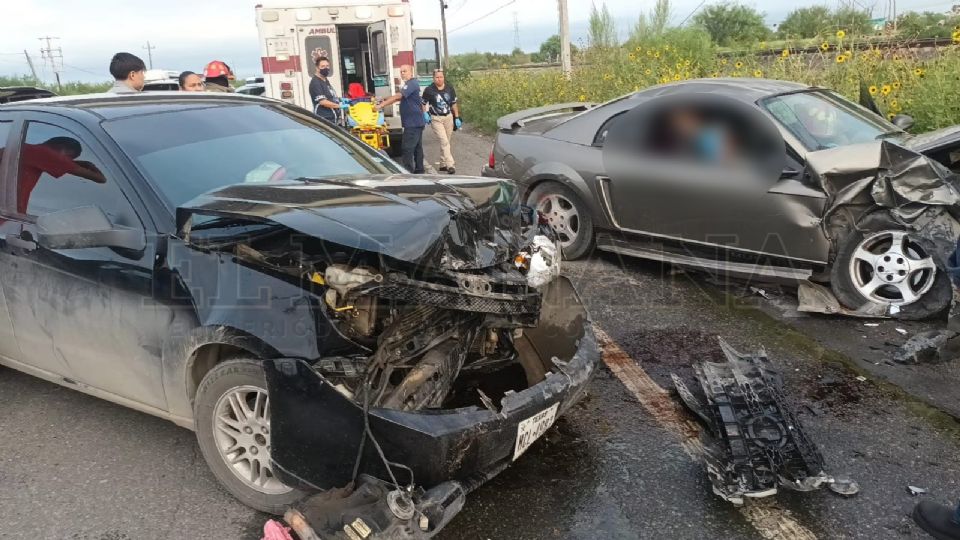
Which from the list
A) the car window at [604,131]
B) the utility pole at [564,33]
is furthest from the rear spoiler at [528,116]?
the utility pole at [564,33]

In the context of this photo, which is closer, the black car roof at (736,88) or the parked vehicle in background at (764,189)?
the parked vehicle in background at (764,189)

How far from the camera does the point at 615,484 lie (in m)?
2.93

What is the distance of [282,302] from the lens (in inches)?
101

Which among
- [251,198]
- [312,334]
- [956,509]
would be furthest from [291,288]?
[956,509]

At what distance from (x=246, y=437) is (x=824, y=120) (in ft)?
15.0

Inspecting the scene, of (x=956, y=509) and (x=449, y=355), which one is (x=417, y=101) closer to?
(x=449, y=355)

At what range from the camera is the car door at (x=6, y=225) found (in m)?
3.41

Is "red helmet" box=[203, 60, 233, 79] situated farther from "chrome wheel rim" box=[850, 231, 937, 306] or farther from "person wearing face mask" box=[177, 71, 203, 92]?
"chrome wheel rim" box=[850, 231, 937, 306]

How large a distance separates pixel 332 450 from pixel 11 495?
66.5 inches

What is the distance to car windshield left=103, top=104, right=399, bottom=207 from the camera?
309 centimetres

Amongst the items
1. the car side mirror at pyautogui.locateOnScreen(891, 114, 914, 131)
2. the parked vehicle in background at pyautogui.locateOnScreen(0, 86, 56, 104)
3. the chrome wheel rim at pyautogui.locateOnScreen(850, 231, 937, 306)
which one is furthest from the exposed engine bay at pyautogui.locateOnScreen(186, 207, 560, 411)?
the parked vehicle in background at pyautogui.locateOnScreen(0, 86, 56, 104)

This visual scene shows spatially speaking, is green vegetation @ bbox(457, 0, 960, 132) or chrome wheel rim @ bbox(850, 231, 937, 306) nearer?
chrome wheel rim @ bbox(850, 231, 937, 306)

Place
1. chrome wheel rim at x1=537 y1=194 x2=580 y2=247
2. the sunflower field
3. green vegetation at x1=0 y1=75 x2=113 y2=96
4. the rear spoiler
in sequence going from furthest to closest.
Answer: green vegetation at x1=0 y1=75 x2=113 y2=96, the sunflower field, the rear spoiler, chrome wheel rim at x1=537 y1=194 x2=580 y2=247

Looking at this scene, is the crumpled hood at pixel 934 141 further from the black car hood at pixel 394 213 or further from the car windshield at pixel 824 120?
the black car hood at pixel 394 213
